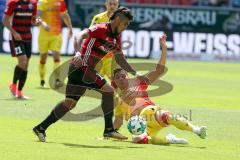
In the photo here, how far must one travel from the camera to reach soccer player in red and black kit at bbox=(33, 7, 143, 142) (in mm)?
11969

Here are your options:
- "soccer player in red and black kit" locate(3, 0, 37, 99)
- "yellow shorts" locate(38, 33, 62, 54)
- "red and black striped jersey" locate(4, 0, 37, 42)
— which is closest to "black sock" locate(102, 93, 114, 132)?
"soccer player in red and black kit" locate(3, 0, 37, 99)

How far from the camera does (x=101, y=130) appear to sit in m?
13.7

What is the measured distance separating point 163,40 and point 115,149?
6.82 feet

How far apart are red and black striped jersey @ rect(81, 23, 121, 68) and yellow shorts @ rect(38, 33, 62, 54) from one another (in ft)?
34.5

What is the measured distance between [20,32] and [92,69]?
24.0 ft

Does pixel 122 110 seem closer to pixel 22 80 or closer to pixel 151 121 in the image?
pixel 151 121

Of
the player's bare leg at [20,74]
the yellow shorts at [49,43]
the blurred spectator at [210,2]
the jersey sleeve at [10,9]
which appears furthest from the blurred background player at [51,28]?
the blurred spectator at [210,2]

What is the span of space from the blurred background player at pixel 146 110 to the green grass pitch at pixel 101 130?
269 mm

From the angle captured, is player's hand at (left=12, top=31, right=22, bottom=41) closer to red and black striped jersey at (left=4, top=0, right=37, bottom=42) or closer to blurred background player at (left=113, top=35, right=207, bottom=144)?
red and black striped jersey at (left=4, top=0, right=37, bottom=42)

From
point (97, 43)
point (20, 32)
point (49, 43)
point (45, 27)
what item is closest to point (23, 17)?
point (20, 32)

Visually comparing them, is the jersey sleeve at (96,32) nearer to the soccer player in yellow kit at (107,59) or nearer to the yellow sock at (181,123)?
the yellow sock at (181,123)

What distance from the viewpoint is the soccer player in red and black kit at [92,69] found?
1197 centimetres

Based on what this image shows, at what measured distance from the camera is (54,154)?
10.6 m

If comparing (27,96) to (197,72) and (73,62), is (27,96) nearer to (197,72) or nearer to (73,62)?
(73,62)
